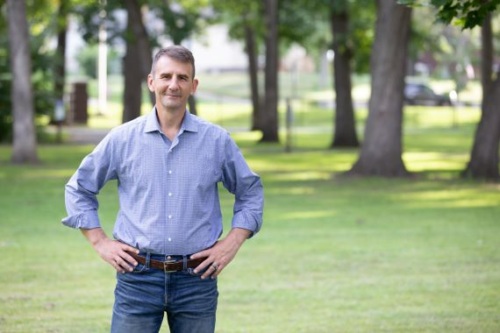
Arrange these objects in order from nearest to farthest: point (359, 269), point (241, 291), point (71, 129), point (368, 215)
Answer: point (241, 291) < point (359, 269) < point (368, 215) < point (71, 129)

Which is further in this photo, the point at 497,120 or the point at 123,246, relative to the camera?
the point at 497,120

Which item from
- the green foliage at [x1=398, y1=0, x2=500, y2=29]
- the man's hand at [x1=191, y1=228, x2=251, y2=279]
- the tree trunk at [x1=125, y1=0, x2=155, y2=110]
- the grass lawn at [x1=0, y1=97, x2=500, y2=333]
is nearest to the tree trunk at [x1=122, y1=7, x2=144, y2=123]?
the tree trunk at [x1=125, y1=0, x2=155, y2=110]

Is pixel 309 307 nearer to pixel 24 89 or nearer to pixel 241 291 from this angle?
pixel 241 291

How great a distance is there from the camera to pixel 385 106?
1005 inches

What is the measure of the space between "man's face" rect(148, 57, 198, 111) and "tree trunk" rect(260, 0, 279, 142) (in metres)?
31.6

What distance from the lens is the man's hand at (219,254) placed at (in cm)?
554

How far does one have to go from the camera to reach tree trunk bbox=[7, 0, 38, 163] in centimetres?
2758

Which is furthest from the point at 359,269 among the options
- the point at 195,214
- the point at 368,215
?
the point at 195,214

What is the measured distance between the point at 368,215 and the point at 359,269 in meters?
5.80

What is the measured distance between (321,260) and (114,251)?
864cm

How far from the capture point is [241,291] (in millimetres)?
11859

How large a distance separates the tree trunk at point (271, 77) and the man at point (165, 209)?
31.6m

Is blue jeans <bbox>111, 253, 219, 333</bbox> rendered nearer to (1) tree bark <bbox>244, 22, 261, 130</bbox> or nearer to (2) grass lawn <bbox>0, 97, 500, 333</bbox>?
(2) grass lawn <bbox>0, 97, 500, 333</bbox>

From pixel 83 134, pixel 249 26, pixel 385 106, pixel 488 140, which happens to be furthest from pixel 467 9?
pixel 83 134
